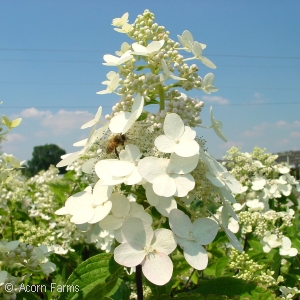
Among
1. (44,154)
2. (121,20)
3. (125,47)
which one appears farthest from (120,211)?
(44,154)

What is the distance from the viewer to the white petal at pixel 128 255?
1008mm

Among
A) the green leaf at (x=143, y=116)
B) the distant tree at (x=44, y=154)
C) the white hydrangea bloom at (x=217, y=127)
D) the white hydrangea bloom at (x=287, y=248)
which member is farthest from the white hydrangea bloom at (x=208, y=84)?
the distant tree at (x=44, y=154)

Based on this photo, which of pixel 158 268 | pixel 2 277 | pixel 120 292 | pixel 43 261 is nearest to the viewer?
pixel 158 268

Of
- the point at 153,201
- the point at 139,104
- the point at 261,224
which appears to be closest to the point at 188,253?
the point at 153,201

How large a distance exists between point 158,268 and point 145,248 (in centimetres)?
6

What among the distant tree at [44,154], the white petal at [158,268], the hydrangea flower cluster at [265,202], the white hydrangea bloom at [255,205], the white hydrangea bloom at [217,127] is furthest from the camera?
the distant tree at [44,154]

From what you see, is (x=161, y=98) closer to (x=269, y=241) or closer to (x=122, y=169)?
(x=122, y=169)

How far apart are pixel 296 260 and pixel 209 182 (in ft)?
5.15

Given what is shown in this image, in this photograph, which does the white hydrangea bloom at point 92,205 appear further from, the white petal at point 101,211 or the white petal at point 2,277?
the white petal at point 2,277

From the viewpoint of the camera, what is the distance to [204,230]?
1087 mm

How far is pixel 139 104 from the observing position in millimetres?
1127

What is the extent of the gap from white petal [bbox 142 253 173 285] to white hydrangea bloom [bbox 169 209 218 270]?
0.06 m

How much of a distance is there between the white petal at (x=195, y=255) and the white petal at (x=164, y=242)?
0.04 meters

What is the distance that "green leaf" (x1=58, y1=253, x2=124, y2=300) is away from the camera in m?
1.25
